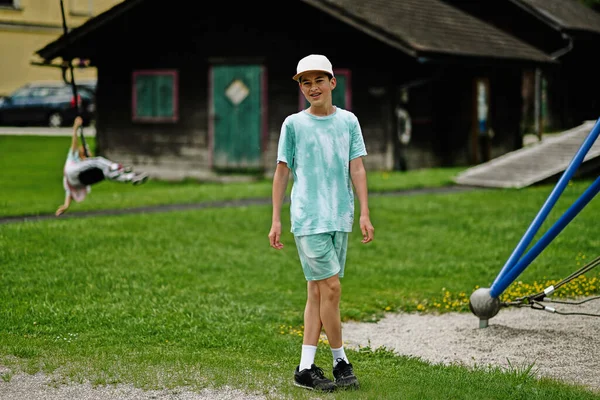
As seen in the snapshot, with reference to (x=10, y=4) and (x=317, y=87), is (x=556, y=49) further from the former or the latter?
(x=317, y=87)

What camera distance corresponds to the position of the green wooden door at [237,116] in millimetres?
23562

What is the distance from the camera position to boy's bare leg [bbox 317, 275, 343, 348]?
6191 millimetres

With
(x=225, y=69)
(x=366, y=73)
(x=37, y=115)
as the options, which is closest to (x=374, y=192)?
(x=366, y=73)

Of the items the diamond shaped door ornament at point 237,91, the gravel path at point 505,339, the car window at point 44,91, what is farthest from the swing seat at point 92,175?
the car window at point 44,91

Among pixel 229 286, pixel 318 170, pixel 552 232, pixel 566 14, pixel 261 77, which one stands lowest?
pixel 229 286

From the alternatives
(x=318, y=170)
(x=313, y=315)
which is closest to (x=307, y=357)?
(x=313, y=315)

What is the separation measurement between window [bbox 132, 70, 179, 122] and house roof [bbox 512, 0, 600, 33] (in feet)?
42.1

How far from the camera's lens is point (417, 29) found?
23516mm

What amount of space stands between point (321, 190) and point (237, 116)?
17.8m

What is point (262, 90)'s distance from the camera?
2347 centimetres

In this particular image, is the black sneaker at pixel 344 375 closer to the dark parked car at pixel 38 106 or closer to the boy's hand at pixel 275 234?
the boy's hand at pixel 275 234

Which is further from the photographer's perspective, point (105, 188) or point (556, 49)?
point (556, 49)

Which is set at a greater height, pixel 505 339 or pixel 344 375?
pixel 344 375

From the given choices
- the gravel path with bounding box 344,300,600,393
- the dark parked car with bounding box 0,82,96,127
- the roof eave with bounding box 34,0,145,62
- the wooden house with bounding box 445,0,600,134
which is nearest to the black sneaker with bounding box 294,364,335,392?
the gravel path with bounding box 344,300,600,393
